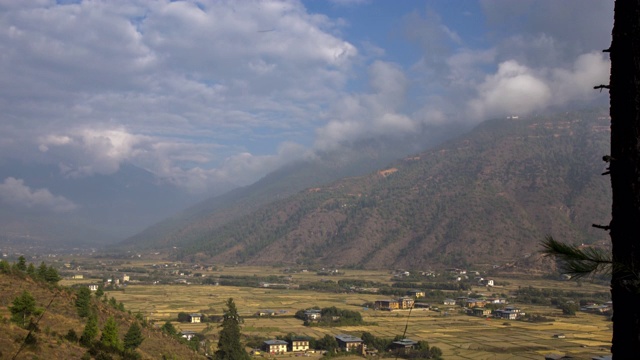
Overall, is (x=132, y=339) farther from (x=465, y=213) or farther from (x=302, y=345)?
(x=465, y=213)

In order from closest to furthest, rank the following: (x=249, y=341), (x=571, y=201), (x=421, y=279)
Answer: (x=249, y=341) → (x=421, y=279) → (x=571, y=201)

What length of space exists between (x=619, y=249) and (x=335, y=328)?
52.3 m

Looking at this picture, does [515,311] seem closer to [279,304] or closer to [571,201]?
[279,304]

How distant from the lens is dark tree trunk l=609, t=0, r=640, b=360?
4.18 meters

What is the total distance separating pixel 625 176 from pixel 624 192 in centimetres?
13

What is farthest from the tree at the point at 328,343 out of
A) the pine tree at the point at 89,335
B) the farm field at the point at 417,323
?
the pine tree at the point at 89,335

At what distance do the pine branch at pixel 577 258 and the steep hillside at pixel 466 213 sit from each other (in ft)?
342

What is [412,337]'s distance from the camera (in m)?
46.8

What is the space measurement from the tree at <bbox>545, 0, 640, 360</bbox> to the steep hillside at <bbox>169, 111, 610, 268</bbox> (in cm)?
10422

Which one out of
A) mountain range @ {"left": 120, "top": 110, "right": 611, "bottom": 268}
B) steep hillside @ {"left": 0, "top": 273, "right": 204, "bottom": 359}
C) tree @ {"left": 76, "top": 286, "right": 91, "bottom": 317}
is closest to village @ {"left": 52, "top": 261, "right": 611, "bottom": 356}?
steep hillside @ {"left": 0, "top": 273, "right": 204, "bottom": 359}

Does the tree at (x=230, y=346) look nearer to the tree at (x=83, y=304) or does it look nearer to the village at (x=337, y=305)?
the tree at (x=83, y=304)

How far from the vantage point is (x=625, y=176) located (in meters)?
4.32

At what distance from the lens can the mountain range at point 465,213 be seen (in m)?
123

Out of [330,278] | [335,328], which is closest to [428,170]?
[330,278]
